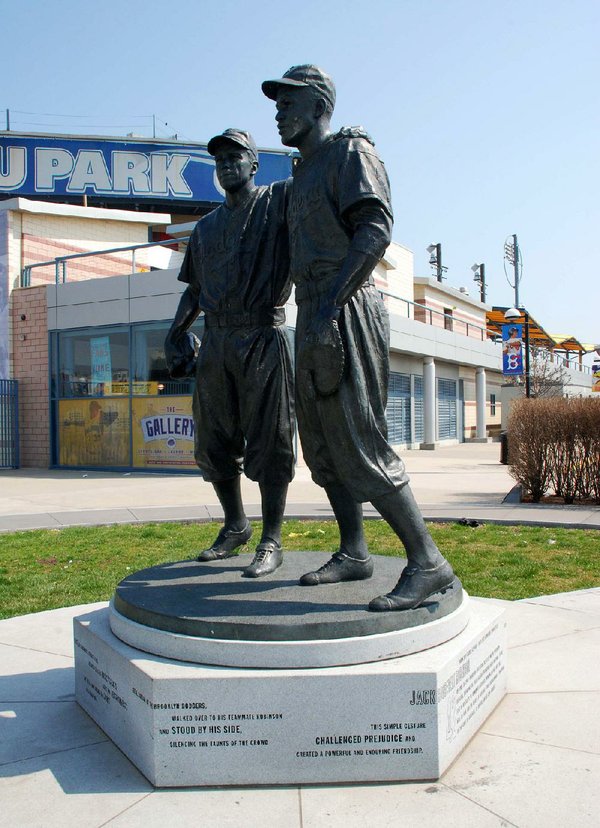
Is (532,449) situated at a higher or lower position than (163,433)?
lower

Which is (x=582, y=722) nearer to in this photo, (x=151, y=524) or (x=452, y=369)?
(x=151, y=524)

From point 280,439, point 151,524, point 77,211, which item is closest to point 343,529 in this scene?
point 280,439

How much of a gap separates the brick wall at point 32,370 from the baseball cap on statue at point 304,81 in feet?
54.5

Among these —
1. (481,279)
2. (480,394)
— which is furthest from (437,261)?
(480,394)

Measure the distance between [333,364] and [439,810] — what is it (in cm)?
162

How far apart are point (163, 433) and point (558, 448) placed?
886 centimetres

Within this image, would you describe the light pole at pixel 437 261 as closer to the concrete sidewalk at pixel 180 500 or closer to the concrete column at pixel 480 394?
the concrete column at pixel 480 394

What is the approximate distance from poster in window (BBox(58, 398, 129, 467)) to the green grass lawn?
883 centimetres

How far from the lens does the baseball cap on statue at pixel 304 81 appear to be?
335cm

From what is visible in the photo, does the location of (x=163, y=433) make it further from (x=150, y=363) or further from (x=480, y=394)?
(x=480, y=394)

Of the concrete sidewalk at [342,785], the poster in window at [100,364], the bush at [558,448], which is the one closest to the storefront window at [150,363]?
the poster in window at [100,364]

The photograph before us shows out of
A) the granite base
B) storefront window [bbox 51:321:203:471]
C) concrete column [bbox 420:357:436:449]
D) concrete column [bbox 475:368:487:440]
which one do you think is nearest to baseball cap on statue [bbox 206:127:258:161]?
the granite base

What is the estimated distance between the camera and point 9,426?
19406mm

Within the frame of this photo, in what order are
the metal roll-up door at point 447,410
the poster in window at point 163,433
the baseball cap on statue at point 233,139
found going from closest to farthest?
1. the baseball cap on statue at point 233,139
2. the poster in window at point 163,433
3. the metal roll-up door at point 447,410
